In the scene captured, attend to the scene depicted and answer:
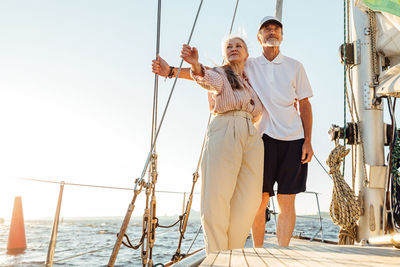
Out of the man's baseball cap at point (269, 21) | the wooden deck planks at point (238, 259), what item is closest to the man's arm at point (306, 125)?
the man's baseball cap at point (269, 21)

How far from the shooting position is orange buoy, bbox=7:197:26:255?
6.44m

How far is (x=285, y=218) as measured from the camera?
1.95m

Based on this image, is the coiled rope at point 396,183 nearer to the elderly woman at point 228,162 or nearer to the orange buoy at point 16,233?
the elderly woman at point 228,162

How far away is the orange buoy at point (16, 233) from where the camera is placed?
6438 millimetres

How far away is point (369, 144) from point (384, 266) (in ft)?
5.41

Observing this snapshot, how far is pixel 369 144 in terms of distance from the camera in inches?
97.7

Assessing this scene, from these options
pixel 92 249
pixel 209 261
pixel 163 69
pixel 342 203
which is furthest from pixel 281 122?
pixel 92 249

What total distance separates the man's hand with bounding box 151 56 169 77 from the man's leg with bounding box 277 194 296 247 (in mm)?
879

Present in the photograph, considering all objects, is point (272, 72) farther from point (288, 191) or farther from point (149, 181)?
point (149, 181)

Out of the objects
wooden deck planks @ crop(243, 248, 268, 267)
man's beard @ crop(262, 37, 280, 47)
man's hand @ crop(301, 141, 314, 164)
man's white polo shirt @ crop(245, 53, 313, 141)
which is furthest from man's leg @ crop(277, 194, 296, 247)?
man's beard @ crop(262, 37, 280, 47)

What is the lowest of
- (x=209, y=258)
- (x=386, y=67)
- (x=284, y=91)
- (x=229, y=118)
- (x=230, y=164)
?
(x=209, y=258)

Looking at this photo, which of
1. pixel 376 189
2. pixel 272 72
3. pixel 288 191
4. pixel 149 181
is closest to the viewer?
pixel 149 181

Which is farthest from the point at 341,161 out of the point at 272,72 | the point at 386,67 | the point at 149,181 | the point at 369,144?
the point at 149,181

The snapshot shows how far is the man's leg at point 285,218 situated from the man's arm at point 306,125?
22cm
